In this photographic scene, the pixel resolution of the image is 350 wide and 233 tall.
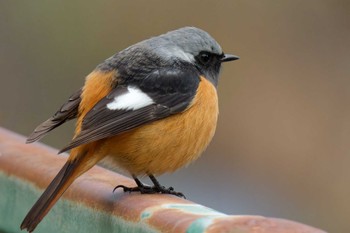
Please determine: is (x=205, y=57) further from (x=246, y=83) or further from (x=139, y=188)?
(x=246, y=83)

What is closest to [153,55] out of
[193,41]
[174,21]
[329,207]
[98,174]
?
[193,41]

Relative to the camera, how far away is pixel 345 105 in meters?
8.76

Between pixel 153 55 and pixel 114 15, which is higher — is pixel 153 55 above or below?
above


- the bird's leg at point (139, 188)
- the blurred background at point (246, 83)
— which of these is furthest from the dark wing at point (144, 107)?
the blurred background at point (246, 83)

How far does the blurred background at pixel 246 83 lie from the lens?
8.17 meters

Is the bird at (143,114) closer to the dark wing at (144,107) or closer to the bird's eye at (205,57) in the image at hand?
the dark wing at (144,107)

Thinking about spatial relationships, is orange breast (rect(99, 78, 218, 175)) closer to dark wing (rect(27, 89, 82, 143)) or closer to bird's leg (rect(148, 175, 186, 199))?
bird's leg (rect(148, 175, 186, 199))

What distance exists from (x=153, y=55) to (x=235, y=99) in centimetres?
423

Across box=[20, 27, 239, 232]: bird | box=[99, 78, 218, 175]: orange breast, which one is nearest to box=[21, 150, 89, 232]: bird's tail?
box=[20, 27, 239, 232]: bird

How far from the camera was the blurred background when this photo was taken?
8.17 m

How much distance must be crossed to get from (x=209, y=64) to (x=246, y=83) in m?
3.89

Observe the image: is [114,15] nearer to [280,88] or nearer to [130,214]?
[280,88]

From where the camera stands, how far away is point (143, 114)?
4621 millimetres

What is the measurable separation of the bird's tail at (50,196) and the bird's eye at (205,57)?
1.45 m
